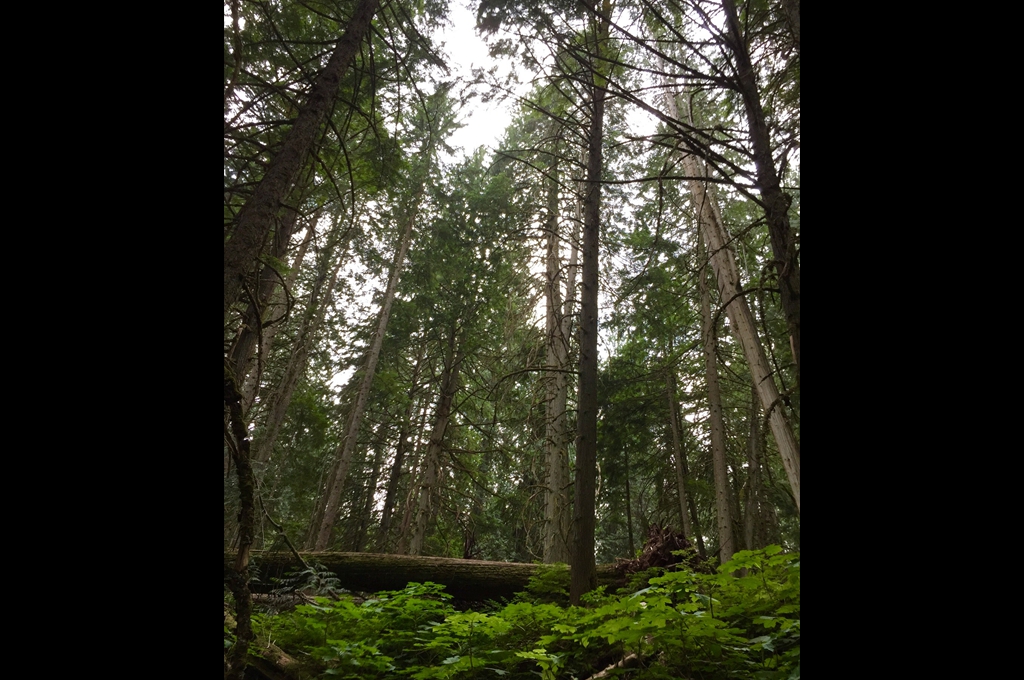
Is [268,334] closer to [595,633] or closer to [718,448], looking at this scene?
[595,633]

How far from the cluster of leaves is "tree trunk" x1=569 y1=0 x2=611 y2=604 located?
1.56 ft

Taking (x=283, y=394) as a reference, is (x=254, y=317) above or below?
below

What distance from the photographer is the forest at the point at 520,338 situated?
2967 millimetres

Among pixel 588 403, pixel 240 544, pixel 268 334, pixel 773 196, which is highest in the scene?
pixel 268 334

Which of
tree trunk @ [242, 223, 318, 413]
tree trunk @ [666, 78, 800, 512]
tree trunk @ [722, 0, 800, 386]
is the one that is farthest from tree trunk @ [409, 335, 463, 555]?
tree trunk @ [722, 0, 800, 386]

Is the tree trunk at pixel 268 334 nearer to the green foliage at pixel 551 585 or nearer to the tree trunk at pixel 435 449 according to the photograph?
the tree trunk at pixel 435 449

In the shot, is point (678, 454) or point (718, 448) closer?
point (718, 448)

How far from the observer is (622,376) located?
11969 mm

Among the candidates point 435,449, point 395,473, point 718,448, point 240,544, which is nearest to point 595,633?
point 240,544

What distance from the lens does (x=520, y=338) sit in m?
9.73

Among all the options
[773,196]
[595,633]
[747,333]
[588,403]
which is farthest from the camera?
[747,333]

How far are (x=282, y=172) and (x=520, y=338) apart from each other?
687 cm

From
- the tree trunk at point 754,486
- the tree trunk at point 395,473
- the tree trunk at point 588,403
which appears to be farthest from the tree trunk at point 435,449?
the tree trunk at point 754,486
